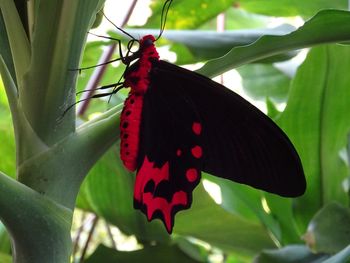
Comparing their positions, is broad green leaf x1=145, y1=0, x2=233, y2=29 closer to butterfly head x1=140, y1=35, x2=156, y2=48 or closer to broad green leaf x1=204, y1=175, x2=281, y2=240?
broad green leaf x1=204, y1=175, x2=281, y2=240

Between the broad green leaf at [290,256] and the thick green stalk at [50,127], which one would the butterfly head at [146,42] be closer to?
the thick green stalk at [50,127]

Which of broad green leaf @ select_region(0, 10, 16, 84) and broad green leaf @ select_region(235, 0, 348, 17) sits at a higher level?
broad green leaf @ select_region(235, 0, 348, 17)

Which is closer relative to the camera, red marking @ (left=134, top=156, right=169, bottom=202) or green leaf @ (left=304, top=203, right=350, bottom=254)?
red marking @ (left=134, top=156, right=169, bottom=202)

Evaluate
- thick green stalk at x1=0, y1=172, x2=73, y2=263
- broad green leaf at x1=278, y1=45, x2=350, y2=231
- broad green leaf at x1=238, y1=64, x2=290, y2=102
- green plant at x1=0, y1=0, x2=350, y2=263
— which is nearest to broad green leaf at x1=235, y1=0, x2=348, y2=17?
green plant at x1=0, y1=0, x2=350, y2=263

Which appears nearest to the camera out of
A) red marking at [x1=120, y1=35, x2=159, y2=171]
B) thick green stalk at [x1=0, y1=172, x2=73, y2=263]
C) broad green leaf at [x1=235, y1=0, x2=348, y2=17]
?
thick green stalk at [x1=0, y1=172, x2=73, y2=263]

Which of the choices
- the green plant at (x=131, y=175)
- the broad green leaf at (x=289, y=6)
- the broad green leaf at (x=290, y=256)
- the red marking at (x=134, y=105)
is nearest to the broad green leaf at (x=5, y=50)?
the green plant at (x=131, y=175)

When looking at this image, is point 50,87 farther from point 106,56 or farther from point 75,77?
point 106,56

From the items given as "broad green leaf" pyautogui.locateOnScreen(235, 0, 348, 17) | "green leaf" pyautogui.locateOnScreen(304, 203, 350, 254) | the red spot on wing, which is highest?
"broad green leaf" pyautogui.locateOnScreen(235, 0, 348, 17)

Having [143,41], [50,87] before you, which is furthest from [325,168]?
[50,87]
